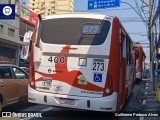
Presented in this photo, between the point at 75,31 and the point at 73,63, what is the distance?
863mm

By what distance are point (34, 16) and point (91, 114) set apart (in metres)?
25.9

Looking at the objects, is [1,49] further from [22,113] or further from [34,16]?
[22,113]

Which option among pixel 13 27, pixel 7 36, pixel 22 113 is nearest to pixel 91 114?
pixel 22 113

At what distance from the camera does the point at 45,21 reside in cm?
884

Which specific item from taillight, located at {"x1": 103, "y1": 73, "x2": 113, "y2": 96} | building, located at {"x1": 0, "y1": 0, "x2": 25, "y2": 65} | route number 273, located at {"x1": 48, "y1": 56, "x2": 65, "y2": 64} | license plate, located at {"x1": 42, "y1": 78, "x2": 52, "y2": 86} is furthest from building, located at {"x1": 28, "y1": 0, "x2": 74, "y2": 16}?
taillight, located at {"x1": 103, "y1": 73, "x2": 113, "y2": 96}

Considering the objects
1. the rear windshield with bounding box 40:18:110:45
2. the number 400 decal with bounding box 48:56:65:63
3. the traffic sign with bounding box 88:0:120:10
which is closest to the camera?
the rear windshield with bounding box 40:18:110:45

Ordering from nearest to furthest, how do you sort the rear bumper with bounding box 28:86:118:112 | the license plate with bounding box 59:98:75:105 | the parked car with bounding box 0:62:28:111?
1. the rear bumper with bounding box 28:86:118:112
2. the license plate with bounding box 59:98:75:105
3. the parked car with bounding box 0:62:28:111

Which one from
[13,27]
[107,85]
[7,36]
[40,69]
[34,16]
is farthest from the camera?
[34,16]

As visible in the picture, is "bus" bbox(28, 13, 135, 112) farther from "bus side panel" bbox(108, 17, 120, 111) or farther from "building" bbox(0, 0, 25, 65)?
"building" bbox(0, 0, 25, 65)

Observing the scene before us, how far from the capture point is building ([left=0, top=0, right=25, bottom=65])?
2659 centimetres

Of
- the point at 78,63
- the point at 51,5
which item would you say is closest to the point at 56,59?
the point at 78,63

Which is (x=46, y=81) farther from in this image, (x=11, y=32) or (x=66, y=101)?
(x=11, y=32)

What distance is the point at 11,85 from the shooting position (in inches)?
397

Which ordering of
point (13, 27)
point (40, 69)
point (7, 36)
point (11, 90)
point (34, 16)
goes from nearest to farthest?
point (40, 69) < point (11, 90) < point (7, 36) < point (13, 27) < point (34, 16)
